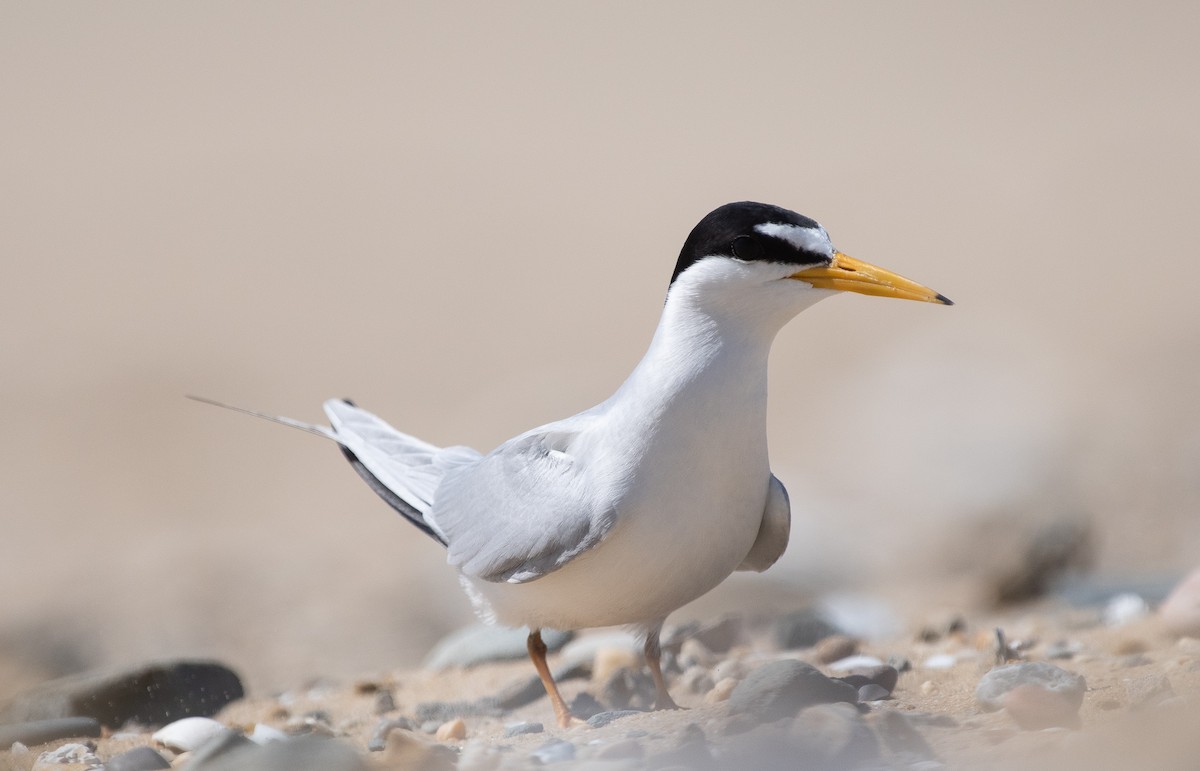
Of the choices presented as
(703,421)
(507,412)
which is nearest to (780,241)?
(703,421)

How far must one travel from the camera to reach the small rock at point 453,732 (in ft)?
13.8

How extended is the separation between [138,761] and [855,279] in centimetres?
253

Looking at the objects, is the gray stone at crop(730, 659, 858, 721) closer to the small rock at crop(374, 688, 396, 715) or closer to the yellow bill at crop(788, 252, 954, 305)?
the yellow bill at crop(788, 252, 954, 305)

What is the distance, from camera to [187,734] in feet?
13.8

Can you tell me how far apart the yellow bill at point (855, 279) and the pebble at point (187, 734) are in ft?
7.75

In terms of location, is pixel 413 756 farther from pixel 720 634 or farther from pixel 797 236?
pixel 720 634

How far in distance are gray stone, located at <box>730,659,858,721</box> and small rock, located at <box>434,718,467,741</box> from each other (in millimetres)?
1076

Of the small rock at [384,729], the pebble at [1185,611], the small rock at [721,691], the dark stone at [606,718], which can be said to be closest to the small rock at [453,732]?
the small rock at [384,729]

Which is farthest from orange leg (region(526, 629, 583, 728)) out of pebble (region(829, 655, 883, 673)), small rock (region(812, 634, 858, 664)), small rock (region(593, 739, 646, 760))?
small rock (region(812, 634, 858, 664))

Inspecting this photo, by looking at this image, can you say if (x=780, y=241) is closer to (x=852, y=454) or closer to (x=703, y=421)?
(x=703, y=421)

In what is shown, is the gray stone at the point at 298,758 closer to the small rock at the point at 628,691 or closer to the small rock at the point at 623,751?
the small rock at the point at 623,751

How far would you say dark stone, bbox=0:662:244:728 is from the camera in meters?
4.57

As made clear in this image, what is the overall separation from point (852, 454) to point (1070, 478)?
1729mm

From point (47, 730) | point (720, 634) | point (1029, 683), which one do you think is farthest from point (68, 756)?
point (1029, 683)
